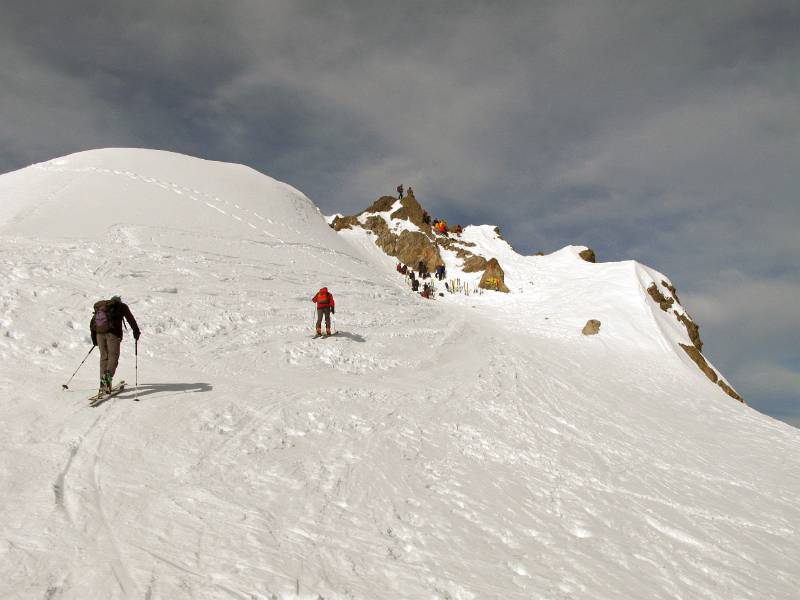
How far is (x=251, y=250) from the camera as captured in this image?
67.9 feet

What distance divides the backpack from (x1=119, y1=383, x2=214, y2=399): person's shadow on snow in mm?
1185

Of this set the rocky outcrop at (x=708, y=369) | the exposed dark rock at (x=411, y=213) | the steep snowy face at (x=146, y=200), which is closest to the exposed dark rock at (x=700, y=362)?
the rocky outcrop at (x=708, y=369)

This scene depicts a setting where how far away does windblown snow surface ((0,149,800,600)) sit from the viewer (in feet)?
12.6

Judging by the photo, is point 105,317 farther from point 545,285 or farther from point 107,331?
point 545,285

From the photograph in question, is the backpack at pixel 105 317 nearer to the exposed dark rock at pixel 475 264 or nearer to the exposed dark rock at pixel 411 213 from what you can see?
the exposed dark rock at pixel 475 264

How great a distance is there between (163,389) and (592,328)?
20.3 meters

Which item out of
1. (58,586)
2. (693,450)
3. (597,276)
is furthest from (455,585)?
(597,276)

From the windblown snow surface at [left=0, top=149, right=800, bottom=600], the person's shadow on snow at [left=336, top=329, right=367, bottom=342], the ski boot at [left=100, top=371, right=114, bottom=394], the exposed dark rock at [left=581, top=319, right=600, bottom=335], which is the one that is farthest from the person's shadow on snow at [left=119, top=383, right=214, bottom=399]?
the exposed dark rock at [left=581, top=319, right=600, bottom=335]

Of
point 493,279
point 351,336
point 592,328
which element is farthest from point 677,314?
point 351,336

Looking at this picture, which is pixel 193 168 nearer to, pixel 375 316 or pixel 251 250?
pixel 251 250

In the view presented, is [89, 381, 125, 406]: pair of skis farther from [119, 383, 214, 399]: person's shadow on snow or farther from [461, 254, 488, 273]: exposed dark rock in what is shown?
[461, 254, 488, 273]: exposed dark rock

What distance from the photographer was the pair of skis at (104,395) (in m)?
6.75

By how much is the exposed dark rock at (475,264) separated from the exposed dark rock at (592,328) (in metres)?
16.8

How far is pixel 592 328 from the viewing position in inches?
859
